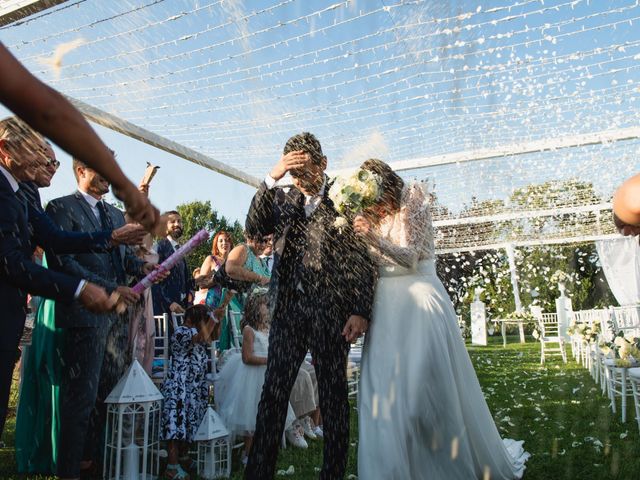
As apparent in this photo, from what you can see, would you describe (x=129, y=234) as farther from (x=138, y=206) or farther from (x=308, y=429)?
(x=308, y=429)

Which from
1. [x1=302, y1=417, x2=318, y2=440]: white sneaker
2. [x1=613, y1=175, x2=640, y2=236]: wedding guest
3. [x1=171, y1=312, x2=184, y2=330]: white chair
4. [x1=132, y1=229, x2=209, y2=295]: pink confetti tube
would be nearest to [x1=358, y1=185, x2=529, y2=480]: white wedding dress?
[x1=132, y1=229, x2=209, y2=295]: pink confetti tube

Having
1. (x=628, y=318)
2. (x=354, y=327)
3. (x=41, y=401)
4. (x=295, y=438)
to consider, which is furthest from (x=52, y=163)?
(x=628, y=318)

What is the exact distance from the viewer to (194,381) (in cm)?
429

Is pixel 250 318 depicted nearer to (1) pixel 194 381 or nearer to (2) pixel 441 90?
(1) pixel 194 381

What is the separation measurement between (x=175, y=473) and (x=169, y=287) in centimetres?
285

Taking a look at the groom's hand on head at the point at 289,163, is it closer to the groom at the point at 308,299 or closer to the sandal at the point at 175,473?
the groom at the point at 308,299

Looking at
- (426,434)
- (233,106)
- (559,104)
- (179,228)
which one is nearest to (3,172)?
(426,434)

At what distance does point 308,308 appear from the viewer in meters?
3.21

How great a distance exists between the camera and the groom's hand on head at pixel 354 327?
320 cm

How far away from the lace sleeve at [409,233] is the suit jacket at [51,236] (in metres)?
1.67

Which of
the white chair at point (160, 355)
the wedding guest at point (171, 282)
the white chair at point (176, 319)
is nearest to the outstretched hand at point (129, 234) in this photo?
the white chair at point (160, 355)

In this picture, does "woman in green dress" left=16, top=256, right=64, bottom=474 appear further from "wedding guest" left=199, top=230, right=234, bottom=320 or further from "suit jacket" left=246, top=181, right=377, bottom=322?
"wedding guest" left=199, top=230, right=234, bottom=320

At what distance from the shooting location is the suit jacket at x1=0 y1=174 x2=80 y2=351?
2.36 m

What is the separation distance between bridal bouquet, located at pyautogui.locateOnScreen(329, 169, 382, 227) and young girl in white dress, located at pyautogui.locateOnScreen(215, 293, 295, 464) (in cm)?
179
